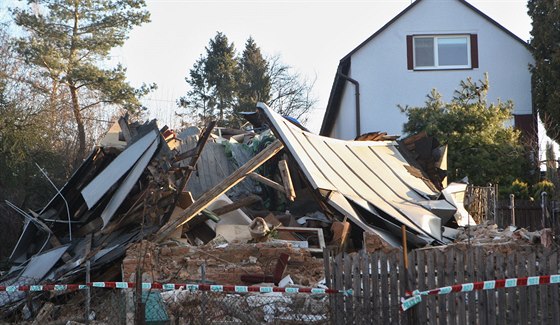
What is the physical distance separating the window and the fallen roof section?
8.27 m

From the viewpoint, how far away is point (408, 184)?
15.0 meters

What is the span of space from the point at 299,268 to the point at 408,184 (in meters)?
4.82

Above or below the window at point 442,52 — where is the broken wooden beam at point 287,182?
below

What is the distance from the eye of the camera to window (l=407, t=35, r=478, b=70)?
23.5 m

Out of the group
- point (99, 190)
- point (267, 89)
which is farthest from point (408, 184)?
point (267, 89)

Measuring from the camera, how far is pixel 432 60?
77.9 feet

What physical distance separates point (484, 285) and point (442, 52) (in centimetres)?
1840

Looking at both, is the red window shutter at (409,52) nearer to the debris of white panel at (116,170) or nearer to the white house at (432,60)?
the white house at (432,60)

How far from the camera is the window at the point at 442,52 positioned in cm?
2353

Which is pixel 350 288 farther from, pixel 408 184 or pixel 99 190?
pixel 408 184

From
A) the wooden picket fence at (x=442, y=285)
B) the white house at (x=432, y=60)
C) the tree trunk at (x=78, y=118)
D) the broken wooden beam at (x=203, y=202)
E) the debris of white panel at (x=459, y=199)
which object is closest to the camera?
the wooden picket fence at (x=442, y=285)

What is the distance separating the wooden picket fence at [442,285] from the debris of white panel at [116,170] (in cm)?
611

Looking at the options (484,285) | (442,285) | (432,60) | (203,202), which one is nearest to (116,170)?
(203,202)

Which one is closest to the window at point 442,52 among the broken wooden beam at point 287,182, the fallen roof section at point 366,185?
the fallen roof section at point 366,185
